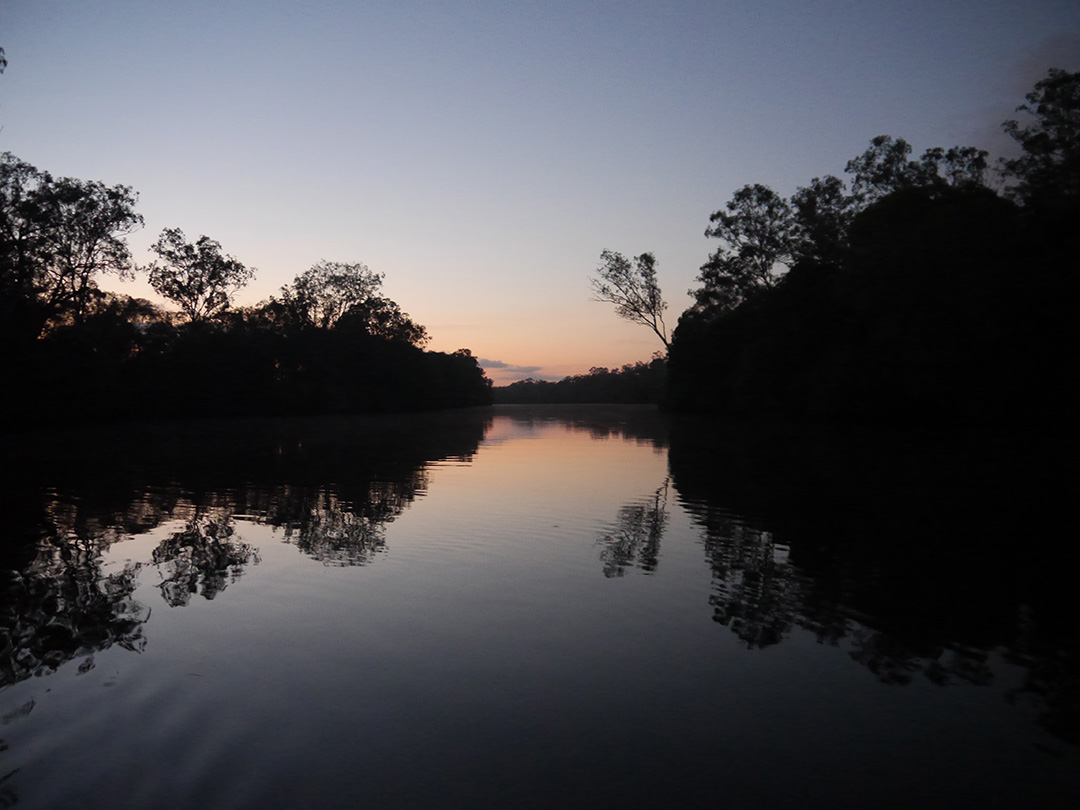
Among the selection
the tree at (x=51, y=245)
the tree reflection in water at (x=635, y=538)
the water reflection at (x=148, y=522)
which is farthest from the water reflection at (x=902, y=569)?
the tree at (x=51, y=245)

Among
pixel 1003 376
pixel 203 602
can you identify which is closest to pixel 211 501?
pixel 203 602

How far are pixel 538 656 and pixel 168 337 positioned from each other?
203ft

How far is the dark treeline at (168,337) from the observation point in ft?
128

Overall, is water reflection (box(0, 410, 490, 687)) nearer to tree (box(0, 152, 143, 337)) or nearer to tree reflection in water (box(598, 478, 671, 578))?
tree reflection in water (box(598, 478, 671, 578))

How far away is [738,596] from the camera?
6746 millimetres

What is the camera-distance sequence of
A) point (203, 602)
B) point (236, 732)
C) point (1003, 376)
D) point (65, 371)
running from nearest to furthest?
1. point (236, 732)
2. point (203, 602)
3. point (1003, 376)
4. point (65, 371)

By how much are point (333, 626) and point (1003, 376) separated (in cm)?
3279

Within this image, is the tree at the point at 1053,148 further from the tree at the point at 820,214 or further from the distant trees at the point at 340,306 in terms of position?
the distant trees at the point at 340,306

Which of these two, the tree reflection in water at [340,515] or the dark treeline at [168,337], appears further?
the dark treeline at [168,337]

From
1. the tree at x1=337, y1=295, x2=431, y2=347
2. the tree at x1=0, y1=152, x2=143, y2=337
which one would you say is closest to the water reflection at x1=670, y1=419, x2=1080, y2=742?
the tree at x1=0, y1=152, x2=143, y2=337

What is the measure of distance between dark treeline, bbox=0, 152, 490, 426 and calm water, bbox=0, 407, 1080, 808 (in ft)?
116

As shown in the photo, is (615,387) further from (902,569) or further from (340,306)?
(902,569)

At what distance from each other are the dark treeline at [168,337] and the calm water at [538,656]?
35498 millimetres

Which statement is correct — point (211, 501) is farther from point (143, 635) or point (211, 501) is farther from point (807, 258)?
point (807, 258)
